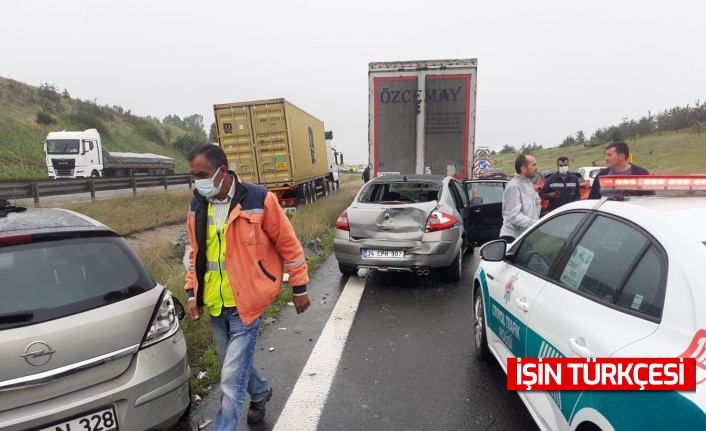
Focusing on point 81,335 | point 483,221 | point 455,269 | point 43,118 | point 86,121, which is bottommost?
point 455,269

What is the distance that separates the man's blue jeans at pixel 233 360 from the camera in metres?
2.38

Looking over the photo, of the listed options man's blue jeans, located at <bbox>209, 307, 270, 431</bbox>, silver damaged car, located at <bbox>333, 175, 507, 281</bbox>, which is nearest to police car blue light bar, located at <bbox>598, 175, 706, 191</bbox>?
man's blue jeans, located at <bbox>209, 307, 270, 431</bbox>

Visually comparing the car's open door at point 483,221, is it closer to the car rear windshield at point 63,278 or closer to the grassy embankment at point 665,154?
the car rear windshield at point 63,278

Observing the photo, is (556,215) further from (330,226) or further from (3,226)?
(330,226)

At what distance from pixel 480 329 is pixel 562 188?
411 cm

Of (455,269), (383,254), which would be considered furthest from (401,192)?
(455,269)

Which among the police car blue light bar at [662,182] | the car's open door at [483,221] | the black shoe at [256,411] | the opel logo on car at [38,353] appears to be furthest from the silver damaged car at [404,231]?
the opel logo on car at [38,353]

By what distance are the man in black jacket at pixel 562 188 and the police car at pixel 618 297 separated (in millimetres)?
4405

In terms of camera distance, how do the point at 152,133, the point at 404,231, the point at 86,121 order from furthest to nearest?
the point at 152,133
the point at 86,121
the point at 404,231

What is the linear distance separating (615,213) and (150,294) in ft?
8.30

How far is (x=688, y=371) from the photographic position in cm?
128

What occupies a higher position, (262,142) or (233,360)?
(262,142)

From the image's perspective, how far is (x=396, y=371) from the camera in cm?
345

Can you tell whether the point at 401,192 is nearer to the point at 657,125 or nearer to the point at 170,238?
the point at 170,238
